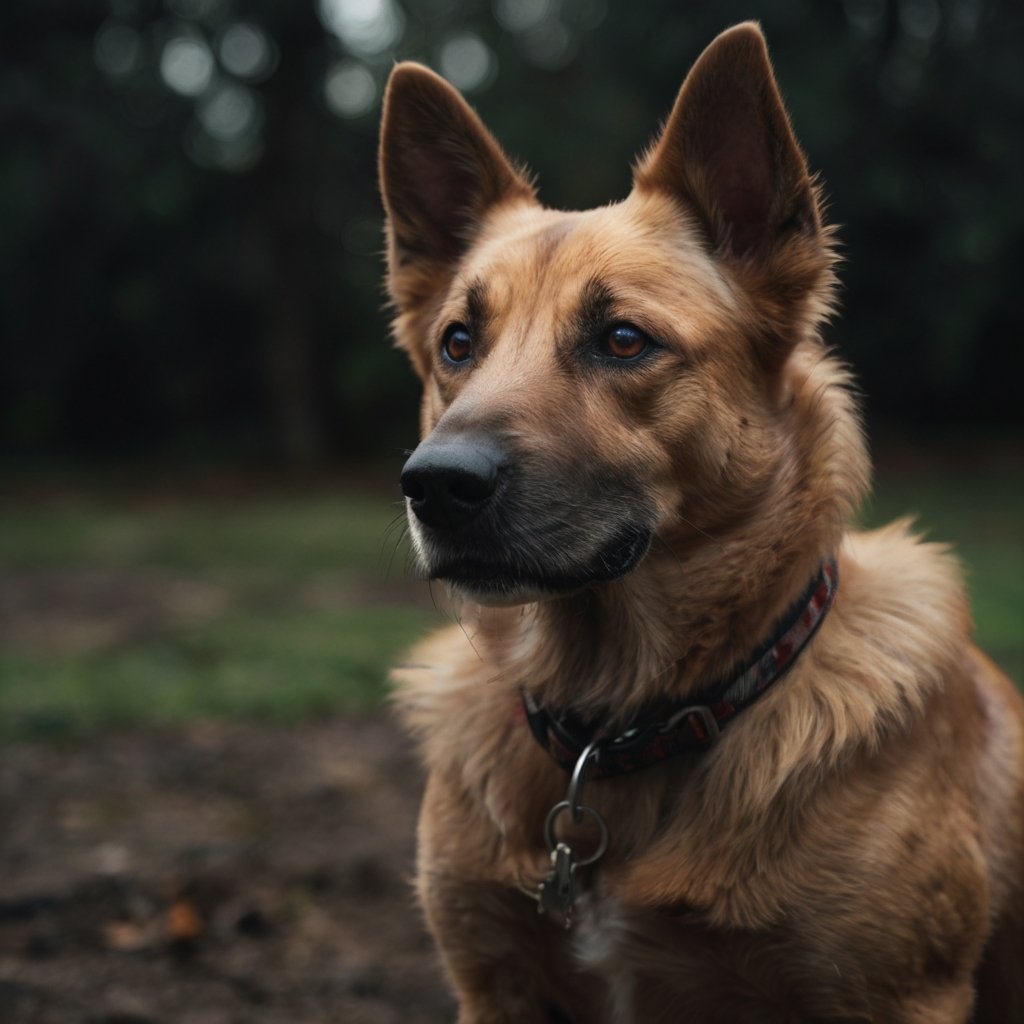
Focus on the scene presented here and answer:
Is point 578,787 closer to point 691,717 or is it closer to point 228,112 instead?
point 691,717

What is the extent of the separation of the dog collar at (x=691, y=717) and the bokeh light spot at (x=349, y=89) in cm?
1699

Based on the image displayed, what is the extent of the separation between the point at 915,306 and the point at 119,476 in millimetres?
12626

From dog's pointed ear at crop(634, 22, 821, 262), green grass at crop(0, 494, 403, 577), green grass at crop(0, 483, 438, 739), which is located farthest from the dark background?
dog's pointed ear at crop(634, 22, 821, 262)

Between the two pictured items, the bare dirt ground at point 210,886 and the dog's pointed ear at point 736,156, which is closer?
the dog's pointed ear at point 736,156

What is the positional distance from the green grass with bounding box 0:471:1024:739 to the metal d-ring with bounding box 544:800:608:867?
0.74m

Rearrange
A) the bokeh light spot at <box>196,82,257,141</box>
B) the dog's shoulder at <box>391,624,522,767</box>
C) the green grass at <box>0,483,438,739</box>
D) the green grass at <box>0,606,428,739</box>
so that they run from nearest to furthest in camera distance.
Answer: the dog's shoulder at <box>391,624,522,767</box> < the green grass at <box>0,606,428,739</box> < the green grass at <box>0,483,438,739</box> < the bokeh light spot at <box>196,82,257,141</box>

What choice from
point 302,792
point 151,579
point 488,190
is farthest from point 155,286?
point 488,190

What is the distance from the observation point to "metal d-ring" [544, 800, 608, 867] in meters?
2.47

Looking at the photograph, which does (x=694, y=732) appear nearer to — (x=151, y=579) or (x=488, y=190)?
(x=488, y=190)

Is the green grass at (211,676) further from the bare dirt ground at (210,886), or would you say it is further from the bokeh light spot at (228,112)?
the bokeh light spot at (228,112)

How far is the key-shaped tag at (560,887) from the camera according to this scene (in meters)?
2.41

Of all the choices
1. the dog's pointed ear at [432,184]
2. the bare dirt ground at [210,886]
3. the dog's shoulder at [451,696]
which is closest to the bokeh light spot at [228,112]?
the bare dirt ground at [210,886]

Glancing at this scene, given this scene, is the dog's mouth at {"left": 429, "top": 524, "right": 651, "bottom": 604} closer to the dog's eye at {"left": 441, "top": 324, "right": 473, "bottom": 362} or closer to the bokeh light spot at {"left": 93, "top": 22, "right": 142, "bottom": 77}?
the dog's eye at {"left": 441, "top": 324, "right": 473, "bottom": 362}

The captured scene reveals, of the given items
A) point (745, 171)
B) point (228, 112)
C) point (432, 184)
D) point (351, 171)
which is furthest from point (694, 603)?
point (228, 112)
